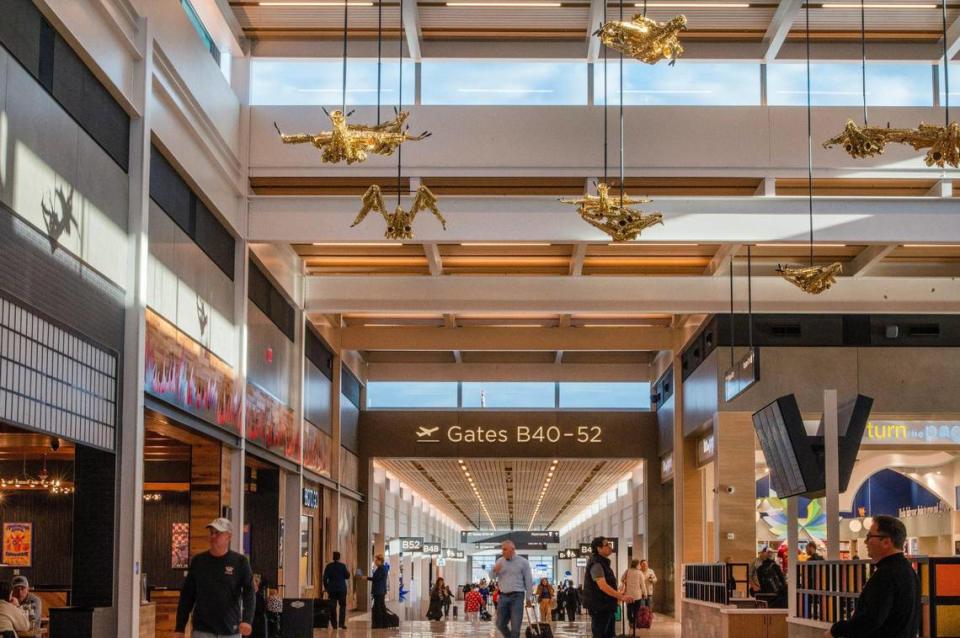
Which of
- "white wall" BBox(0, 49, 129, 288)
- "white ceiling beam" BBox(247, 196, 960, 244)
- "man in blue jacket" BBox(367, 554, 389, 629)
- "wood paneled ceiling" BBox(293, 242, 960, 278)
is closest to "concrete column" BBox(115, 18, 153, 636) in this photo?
"white wall" BBox(0, 49, 129, 288)

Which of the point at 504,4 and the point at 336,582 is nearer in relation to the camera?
the point at 504,4

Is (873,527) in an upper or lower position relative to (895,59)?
lower

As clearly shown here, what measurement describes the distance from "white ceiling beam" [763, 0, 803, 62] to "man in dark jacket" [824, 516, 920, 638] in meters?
10.1

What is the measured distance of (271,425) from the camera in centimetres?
1925

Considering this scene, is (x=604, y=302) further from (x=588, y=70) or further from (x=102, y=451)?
(x=102, y=451)

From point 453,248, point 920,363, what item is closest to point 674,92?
point 453,248

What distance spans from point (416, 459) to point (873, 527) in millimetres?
25447

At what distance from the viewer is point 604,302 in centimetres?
2144

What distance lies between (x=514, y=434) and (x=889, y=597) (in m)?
24.7

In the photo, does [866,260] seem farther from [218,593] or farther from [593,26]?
[218,593]

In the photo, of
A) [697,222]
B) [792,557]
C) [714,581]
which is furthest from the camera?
[714,581]

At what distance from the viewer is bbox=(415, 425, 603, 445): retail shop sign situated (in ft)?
101

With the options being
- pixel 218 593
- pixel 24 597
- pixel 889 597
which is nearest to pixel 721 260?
pixel 24 597

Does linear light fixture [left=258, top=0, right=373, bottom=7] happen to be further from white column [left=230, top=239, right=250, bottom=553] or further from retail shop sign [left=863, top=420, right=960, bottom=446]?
retail shop sign [left=863, top=420, right=960, bottom=446]
